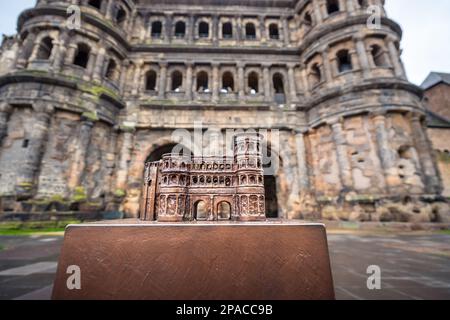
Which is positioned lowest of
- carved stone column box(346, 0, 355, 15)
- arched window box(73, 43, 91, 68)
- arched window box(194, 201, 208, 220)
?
arched window box(194, 201, 208, 220)

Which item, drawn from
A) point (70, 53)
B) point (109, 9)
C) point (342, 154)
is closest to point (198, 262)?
point (342, 154)

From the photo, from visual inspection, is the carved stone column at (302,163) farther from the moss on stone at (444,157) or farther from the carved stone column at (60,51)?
the carved stone column at (60,51)

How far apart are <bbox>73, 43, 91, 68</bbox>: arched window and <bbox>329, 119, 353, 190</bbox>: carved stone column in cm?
1552

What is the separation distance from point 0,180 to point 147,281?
12.4m

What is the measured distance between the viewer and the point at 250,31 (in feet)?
57.5

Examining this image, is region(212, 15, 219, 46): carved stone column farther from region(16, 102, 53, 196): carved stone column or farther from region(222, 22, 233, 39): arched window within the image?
region(16, 102, 53, 196): carved stone column

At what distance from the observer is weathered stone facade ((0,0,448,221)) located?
10.3m

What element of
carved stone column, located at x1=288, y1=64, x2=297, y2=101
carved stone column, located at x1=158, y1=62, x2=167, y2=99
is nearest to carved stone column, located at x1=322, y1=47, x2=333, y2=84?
carved stone column, located at x1=288, y1=64, x2=297, y2=101

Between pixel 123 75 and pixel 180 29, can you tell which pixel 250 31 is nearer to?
pixel 180 29

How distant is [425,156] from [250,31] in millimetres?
15232

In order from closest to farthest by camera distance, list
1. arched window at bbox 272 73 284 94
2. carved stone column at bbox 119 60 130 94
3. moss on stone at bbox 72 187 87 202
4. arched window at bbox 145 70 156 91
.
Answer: moss on stone at bbox 72 187 87 202, carved stone column at bbox 119 60 130 94, arched window at bbox 145 70 156 91, arched window at bbox 272 73 284 94
